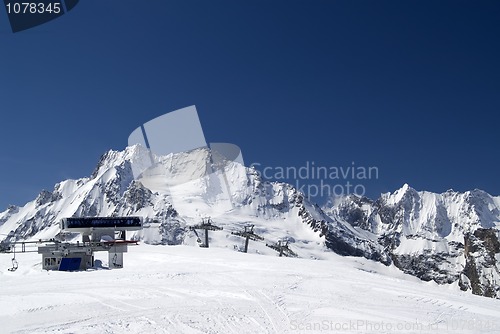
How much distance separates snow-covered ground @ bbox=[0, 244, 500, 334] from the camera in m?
14.9

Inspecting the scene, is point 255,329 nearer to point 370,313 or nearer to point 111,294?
point 370,313

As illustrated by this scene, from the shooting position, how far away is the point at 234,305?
695 inches

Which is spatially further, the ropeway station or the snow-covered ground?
the ropeway station

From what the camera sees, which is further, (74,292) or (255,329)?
(74,292)

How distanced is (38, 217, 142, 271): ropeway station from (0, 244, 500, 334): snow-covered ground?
890 cm

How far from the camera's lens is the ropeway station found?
35531 mm

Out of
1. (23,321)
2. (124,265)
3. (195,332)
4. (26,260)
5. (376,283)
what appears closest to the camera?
(195,332)

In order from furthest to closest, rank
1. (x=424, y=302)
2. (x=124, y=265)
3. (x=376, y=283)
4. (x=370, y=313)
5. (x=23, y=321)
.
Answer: (x=124, y=265) < (x=376, y=283) < (x=424, y=302) < (x=370, y=313) < (x=23, y=321)

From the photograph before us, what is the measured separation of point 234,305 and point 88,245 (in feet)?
85.7

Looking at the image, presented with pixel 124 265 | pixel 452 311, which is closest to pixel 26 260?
pixel 124 265

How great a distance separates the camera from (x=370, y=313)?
17000 millimetres

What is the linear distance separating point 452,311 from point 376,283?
6056mm

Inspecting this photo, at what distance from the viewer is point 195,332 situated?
14.2 m

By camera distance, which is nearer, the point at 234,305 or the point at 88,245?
the point at 234,305
